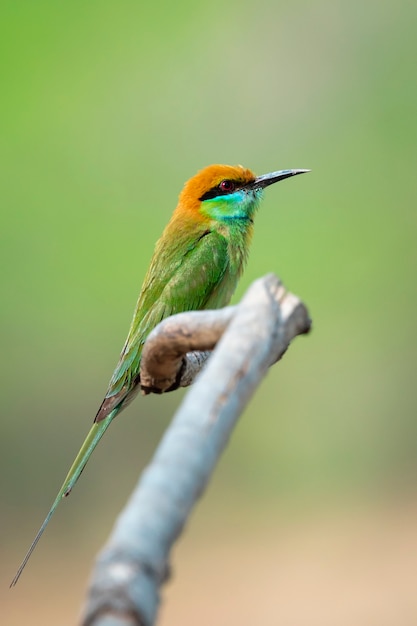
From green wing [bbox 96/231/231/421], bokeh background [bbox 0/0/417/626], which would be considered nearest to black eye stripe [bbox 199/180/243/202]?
green wing [bbox 96/231/231/421]

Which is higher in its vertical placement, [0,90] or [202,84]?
[202,84]

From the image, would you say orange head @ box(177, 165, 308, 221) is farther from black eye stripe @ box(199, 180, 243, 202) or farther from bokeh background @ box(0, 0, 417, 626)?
bokeh background @ box(0, 0, 417, 626)

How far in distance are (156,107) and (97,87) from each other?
315 millimetres

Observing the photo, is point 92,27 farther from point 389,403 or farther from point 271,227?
point 389,403

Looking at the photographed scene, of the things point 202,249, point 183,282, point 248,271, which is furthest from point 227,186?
point 248,271

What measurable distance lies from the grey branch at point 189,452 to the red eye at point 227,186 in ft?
5.60

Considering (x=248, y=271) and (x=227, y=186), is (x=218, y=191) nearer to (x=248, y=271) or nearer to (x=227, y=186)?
(x=227, y=186)

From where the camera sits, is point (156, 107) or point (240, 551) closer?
point (240, 551)

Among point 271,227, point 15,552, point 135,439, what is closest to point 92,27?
point 271,227

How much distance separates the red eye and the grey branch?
1708 millimetres

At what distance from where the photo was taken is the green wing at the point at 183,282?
267cm

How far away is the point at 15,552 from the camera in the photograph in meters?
4.44

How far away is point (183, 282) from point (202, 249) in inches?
5.2

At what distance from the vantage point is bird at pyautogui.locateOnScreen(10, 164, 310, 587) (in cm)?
271
